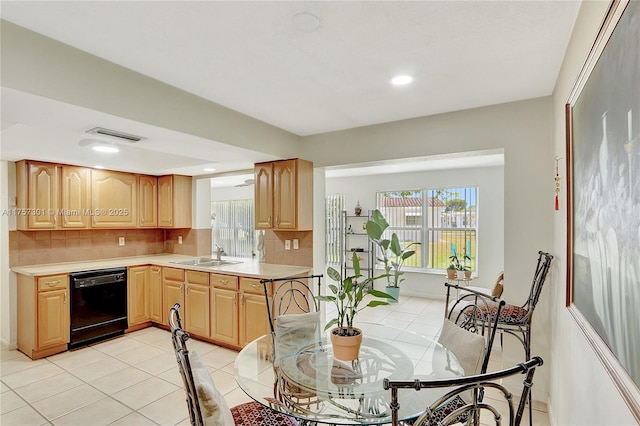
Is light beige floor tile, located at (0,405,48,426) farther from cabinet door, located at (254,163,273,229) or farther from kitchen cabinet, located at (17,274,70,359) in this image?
cabinet door, located at (254,163,273,229)

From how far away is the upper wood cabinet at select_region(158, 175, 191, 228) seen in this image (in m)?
5.05

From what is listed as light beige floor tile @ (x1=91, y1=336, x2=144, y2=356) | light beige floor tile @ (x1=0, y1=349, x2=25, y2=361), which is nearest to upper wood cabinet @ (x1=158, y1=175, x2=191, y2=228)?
light beige floor tile @ (x1=91, y1=336, x2=144, y2=356)

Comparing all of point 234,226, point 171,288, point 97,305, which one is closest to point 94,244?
point 97,305

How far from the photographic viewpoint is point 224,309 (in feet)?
12.5

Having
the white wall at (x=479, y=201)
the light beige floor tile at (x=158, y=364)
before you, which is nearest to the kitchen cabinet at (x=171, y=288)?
the light beige floor tile at (x=158, y=364)

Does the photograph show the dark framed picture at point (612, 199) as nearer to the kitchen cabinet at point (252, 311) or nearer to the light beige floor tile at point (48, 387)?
the kitchen cabinet at point (252, 311)

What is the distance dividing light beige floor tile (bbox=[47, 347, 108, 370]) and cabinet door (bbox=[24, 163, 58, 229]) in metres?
1.51

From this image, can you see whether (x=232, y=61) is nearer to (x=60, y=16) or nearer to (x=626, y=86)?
(x=60, y=16)

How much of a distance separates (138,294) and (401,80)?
166 inches

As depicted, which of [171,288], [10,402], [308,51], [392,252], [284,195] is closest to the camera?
[308,51]

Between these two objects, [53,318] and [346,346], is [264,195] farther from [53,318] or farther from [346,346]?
[53,318]

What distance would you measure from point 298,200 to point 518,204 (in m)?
2.13

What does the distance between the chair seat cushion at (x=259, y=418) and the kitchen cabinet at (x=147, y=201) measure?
4.02 m

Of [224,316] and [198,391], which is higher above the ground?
[198,391]
